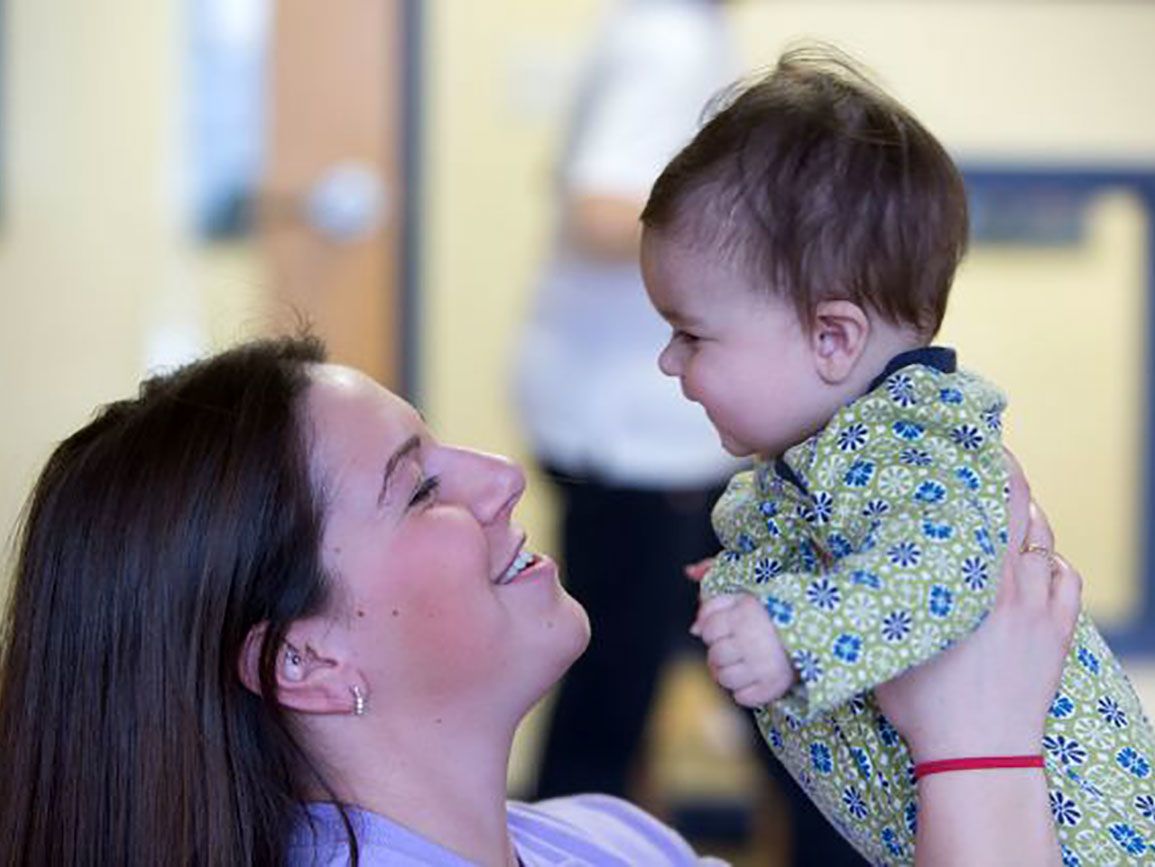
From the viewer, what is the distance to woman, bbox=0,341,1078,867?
1.36 meters

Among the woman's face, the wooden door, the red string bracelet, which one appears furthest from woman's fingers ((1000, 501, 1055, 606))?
the wooden door

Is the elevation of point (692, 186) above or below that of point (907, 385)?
above

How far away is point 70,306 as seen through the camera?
3.89 metres

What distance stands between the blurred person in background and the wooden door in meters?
0.79

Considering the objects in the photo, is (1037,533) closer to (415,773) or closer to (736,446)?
(736,446)

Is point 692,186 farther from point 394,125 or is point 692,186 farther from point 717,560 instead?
point 394,125

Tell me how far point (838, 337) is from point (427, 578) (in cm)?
31

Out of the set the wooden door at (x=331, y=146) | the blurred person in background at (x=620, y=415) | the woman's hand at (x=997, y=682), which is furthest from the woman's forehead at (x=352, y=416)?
the wooden door at (x=331, y=146)

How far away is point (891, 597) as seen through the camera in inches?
49.6

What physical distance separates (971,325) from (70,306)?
169 cm

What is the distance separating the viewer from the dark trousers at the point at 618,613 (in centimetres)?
293

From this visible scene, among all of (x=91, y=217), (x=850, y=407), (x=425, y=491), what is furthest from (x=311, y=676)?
(x=91, y=217)

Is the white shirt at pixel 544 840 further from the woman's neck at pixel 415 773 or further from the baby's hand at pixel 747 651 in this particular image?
the baby's hand at pixel 747 651

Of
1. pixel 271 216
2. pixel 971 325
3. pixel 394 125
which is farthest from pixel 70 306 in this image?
pixel 971 325
